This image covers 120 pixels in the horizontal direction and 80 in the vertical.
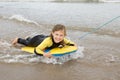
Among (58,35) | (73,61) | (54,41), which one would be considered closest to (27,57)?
(54,41)

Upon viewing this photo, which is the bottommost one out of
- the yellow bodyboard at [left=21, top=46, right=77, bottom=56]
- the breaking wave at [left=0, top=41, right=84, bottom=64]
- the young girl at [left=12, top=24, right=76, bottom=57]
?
the breaking wave at [left=0, top=41, right=84, bottom=64]

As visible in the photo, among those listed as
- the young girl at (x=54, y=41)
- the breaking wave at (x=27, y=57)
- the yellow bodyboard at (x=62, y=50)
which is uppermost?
the young girl at (x=54, y=41)

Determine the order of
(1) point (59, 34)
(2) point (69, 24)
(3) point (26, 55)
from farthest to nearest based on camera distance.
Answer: (2) point (69, 24), (3) point (26, 55), (1) point (59, 34)

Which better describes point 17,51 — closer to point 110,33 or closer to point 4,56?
point 4,56

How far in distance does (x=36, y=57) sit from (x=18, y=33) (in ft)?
8.31

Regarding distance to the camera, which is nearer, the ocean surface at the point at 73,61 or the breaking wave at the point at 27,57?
the ocean surface at the point at 73,61

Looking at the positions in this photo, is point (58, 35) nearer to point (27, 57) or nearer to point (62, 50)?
point (62, 50)

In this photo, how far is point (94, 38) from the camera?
22.9 ft

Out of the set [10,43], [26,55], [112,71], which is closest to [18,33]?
[10,43]

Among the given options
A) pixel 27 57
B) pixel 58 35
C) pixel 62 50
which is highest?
pixel 58 35

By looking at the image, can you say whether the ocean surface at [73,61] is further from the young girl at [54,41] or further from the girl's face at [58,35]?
the girl's face at [58,35]

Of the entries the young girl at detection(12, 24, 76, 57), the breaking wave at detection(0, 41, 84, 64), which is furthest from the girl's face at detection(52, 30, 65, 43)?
the breaking wave at detection(0, 41, 84, 64)

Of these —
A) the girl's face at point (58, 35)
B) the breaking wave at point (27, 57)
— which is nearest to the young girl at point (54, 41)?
the girl's face at point (58, 35)

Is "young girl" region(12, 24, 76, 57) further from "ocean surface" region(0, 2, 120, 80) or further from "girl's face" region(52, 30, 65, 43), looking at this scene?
"ocean surface" region(0, 2, 120, 80)
